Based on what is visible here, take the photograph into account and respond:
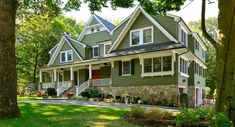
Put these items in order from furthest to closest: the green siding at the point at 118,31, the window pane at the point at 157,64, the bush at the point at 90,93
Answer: the bush at the point at 90,93
the green siding at the point at 118,31
the window pane at the point at 157,64

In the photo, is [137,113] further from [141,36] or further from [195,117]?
[141,36]

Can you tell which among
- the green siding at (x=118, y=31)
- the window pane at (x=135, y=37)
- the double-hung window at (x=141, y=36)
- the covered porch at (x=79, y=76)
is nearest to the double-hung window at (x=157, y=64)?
the double-hung window at (x=141, y=36)

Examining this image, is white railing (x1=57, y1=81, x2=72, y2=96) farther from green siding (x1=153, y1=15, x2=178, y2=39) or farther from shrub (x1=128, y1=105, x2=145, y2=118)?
shrub (x1=128, y1=105, x2=145, y2=118)

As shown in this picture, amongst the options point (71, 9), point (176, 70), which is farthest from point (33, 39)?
point (71, 9)

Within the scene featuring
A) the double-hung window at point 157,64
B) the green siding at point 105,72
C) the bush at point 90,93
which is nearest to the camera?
the double-hung window at point 157,64

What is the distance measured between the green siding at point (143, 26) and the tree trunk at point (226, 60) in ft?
51.5

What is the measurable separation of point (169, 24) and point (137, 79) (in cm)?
527

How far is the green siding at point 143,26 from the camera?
2542cm

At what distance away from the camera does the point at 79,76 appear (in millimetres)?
36281

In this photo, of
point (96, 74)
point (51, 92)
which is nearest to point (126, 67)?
point (96, 74)

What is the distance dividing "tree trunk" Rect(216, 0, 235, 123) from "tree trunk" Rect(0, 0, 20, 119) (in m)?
6.64

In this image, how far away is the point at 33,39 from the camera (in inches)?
1762

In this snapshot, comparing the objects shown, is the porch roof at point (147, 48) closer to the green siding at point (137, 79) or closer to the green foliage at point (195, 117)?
the green siding at point (137, 79)

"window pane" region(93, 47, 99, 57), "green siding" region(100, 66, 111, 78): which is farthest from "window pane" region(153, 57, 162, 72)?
"window pane" region(93, 47, 99, 57)
